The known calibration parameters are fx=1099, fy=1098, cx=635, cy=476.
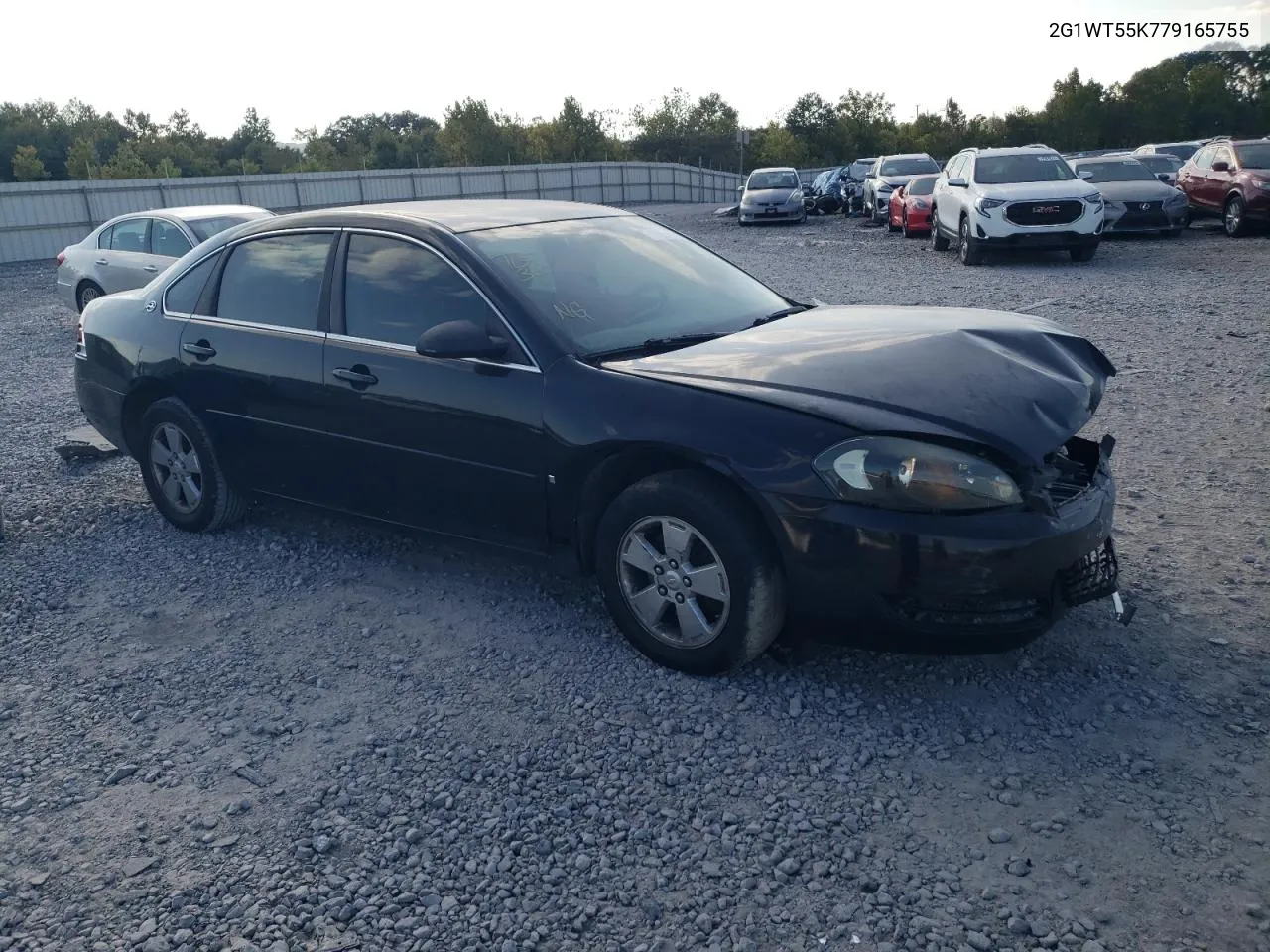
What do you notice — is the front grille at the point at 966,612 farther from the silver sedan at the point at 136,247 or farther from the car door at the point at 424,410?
the silver sedan at the point at 136,247

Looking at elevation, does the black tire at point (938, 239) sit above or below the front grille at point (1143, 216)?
below

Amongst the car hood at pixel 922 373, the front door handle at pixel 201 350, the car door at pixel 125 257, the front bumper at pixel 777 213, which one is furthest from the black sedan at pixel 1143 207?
the front door handle at pixel 201 350

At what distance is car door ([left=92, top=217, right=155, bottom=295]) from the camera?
1212cm

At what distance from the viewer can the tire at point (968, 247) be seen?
16016 mm

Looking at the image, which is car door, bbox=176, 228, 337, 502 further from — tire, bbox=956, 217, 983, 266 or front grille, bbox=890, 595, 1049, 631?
tire, bbox=956, 217, 983, 266

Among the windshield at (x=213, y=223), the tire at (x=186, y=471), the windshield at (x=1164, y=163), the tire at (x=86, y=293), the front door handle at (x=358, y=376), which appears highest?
the windshield at (x=1164, y=163)

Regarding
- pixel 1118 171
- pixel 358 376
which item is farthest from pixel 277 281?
pixel 1118 171

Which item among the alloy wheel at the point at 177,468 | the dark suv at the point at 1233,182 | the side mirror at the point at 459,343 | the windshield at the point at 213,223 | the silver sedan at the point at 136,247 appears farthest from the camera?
the dark suv at the point at 1233,182

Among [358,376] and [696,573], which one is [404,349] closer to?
[358,376]

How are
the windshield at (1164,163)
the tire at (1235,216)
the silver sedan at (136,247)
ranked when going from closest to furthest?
the silver sedan at (136,247) < the tire at (1235,216) < the windshield at (1164,163)

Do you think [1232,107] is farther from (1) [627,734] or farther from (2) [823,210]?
(1) [627,734]

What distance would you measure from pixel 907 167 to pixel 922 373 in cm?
2397

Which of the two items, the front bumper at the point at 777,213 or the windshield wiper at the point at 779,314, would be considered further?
the front bumper at the point at 777,213

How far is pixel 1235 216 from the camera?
18266mm
